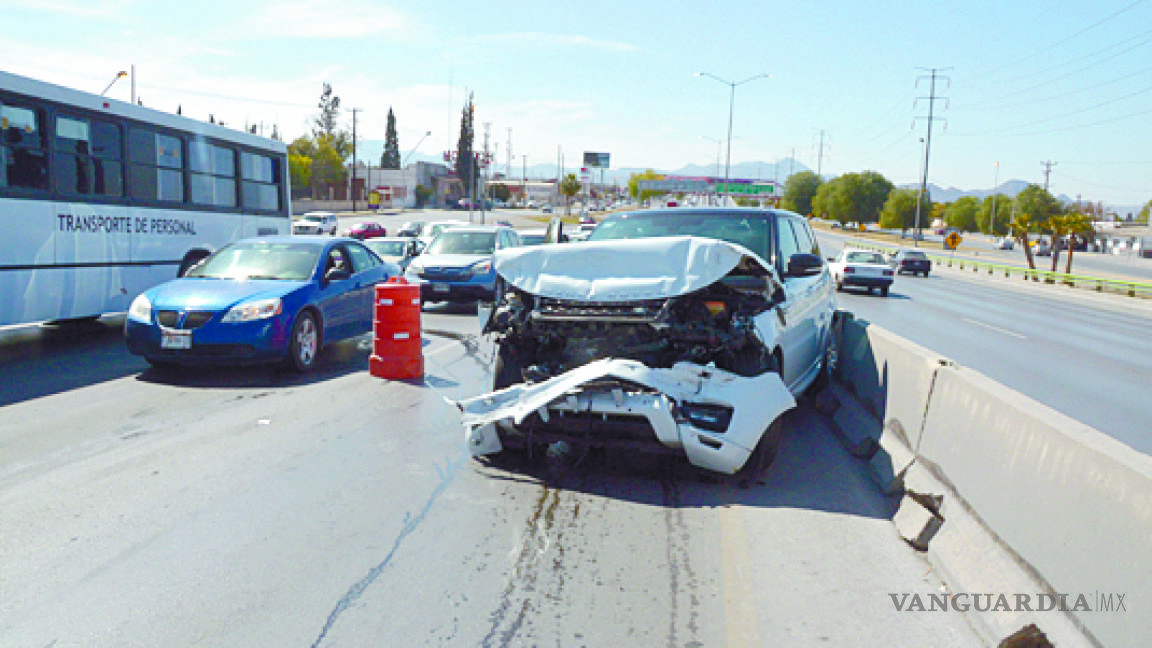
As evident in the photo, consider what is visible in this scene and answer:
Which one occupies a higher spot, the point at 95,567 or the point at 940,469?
the point at 940,469

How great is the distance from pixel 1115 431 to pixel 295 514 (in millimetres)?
8187

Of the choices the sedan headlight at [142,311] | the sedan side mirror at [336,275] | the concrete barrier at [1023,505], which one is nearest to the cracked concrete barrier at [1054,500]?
the concrete barrier at [1023,505]

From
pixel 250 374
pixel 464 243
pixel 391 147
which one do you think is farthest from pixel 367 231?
pixel 391 147

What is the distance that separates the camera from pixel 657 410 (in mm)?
5230

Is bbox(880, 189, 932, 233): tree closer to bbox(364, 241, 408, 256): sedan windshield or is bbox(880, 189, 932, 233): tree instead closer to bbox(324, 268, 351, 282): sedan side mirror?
bbox(364, 241, 408, 256): sedan windshield

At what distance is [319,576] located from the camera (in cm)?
407

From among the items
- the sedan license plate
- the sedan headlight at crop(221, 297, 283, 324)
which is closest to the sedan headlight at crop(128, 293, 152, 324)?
the sedan license plate

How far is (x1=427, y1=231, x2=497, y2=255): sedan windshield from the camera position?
17891mm

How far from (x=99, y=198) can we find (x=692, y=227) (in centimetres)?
845

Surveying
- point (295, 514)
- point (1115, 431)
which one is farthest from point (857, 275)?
point (295, 514)

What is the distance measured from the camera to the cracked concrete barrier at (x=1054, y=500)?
2.81m

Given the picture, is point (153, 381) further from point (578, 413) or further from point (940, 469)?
point (940, 469)

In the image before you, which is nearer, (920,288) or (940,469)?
(940,469)

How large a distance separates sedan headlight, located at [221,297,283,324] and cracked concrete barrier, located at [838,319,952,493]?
19.6ft
